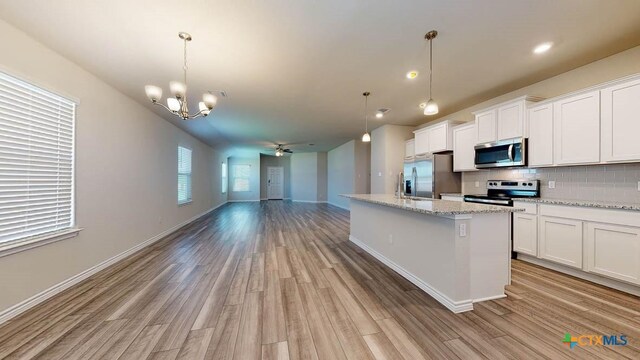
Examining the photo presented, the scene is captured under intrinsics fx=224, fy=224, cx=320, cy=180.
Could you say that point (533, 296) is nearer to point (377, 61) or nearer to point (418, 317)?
point (418, 317)

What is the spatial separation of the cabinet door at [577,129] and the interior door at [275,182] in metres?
12.2

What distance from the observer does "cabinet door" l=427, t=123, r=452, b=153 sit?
479 centimetres

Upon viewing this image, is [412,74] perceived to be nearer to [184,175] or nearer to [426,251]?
[426,251]

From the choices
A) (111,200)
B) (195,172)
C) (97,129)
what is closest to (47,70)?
(97,129)

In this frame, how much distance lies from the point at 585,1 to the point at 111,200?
593cm

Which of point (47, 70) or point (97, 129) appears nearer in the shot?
point (47, 70)

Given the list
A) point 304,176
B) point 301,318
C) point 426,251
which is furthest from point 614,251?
point 304,176

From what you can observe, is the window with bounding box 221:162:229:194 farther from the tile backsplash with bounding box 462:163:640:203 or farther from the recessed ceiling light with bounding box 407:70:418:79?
the tile backsplash with bounding box 462:163:640:203

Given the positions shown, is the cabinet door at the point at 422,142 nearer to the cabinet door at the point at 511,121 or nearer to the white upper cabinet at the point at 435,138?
the white upper cabinet at the point at 435,138

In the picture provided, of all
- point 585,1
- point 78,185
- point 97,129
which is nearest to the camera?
point 585,1

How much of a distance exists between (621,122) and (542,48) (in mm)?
1182

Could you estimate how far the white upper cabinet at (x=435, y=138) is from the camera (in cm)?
477

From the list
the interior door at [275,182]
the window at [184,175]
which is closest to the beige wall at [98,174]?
the window at [184,175]

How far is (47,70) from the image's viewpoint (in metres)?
2.42
